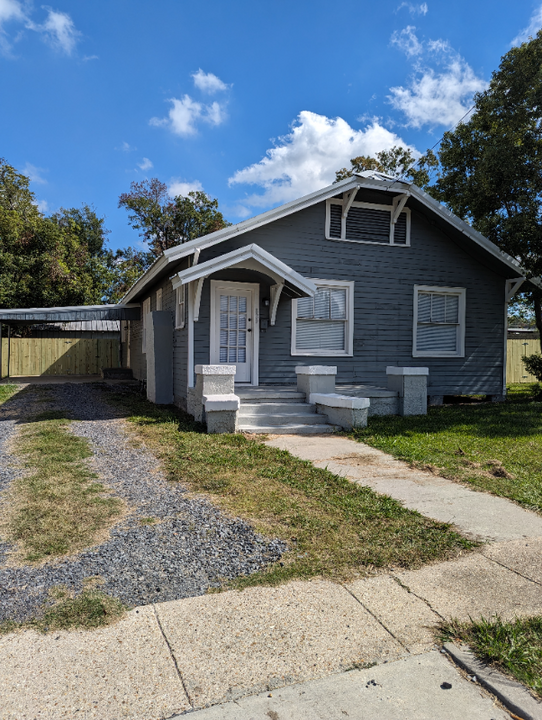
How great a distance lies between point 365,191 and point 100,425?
286 inches

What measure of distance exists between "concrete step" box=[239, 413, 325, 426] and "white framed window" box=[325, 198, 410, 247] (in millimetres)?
4280

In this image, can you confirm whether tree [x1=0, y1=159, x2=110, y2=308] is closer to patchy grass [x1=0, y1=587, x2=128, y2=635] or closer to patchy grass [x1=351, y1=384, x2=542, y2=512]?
patchy grass [x1=351, y1=384, x2=542, y2=512]

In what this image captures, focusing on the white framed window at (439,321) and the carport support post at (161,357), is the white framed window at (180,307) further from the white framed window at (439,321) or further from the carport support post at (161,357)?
the white framed window at (439,321)

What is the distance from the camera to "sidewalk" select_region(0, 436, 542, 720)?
1894mm

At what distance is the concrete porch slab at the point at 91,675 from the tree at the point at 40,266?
80.9ft

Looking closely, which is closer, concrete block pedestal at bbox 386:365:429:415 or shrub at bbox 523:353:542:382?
concrete block pedestal at bbox 386:365:429:415

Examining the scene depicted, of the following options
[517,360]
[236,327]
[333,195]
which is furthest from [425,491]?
[517,360]

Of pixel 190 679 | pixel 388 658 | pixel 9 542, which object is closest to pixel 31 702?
pixel 190 679

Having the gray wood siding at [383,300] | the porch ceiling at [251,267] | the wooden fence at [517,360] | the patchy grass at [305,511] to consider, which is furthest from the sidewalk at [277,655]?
the wooden fence at [517,360]

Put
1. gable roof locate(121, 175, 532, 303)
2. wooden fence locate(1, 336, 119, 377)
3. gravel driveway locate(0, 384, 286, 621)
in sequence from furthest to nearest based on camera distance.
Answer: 1. wooden fence locate(1, 336, 119, 377)
2. gable roof locate(121, 175, 532, 303)
3. gravel driveway locate(0, 384, 286, 621)

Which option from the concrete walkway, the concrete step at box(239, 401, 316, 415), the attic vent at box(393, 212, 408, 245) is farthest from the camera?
the attic vent at box(393, 212, 408, 245)

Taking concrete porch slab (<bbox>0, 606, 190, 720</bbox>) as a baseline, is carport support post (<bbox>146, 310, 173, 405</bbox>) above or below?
above

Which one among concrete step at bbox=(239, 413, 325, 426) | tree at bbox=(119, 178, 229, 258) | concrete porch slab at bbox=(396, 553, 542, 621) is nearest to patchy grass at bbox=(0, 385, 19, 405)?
concrete step at bbox=(239, 413, 325, 426)

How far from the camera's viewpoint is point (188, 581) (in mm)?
2848
